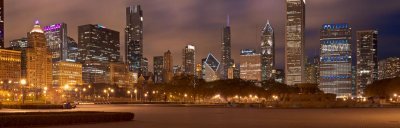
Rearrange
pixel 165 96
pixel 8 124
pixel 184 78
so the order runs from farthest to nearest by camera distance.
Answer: pixel 165 96 < pixel 184 78 < pixel 8 124

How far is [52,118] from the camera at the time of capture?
34469 millimetres

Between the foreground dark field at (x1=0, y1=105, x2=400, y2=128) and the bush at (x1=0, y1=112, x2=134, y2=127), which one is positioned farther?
the foreground dark field at (x1=0, y1=105, x2=400, y2=128)

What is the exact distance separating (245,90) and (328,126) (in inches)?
4358

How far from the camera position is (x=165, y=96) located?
541 ft

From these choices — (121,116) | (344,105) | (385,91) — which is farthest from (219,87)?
(121,116)

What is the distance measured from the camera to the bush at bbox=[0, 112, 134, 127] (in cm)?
3259

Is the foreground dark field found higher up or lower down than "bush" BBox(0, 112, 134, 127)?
lower down

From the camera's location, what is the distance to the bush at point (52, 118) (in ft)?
107

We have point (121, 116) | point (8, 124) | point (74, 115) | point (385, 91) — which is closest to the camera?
point (8, 124)

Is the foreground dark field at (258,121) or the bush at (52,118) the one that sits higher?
the bush at (52,118)

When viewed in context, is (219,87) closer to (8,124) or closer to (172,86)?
(172,86)

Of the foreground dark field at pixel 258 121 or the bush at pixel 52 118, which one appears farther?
→ the foreground dark field at pixel 258 121

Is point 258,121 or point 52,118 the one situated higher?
point 52,118

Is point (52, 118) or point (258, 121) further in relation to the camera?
point (258, 121)
